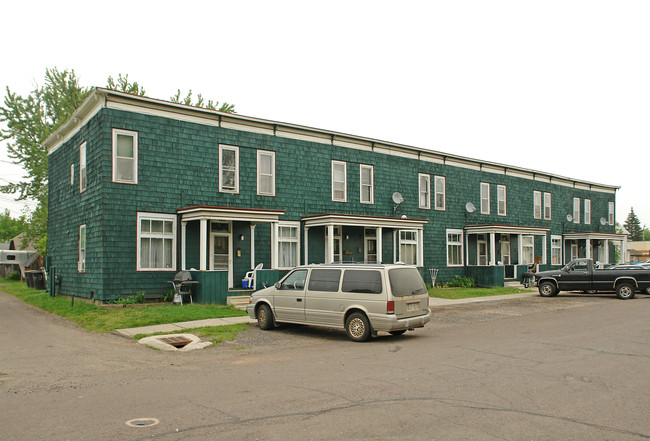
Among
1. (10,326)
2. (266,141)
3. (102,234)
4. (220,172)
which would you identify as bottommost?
(10,326)

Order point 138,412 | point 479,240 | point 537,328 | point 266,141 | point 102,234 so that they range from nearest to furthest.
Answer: point 138,412, point 537,328, point 102,234, point 266,141, point 479,240

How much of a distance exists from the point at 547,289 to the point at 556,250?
14.2 m

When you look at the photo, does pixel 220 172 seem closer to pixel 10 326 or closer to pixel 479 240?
pixel 10 326

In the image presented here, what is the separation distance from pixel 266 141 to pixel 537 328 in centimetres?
1298

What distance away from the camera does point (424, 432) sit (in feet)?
18.3

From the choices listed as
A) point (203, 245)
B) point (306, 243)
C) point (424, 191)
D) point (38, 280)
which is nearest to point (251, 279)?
point (203, 245)

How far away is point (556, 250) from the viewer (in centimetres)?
3791

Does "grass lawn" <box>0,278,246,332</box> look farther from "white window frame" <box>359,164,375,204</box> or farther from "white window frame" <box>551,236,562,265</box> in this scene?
"white window frame" <box>551,236,562,265</box>

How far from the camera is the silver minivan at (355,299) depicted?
468 inches

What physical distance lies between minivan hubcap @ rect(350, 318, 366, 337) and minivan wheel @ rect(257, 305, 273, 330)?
8.38 ft

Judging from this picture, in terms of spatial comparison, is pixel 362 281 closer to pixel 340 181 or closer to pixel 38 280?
pixel 340 181

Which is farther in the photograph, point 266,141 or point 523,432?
point 266,141

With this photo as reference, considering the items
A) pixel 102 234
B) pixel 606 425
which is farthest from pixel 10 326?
pixel 606 425

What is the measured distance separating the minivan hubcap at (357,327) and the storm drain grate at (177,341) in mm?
3668
